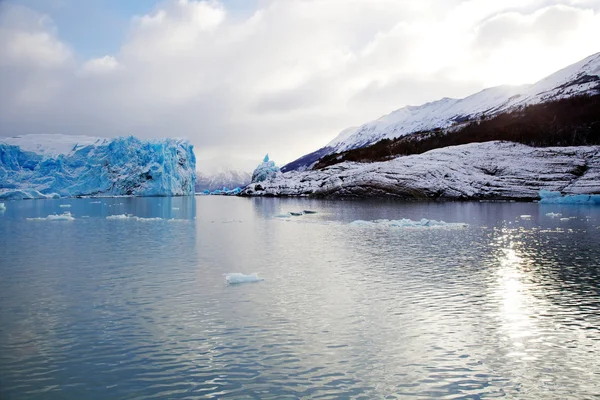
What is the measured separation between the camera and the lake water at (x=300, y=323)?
8.82m


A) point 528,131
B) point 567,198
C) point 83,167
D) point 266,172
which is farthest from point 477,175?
point 83,167

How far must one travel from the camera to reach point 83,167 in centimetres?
10225

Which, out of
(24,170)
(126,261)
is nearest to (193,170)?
(24,170)

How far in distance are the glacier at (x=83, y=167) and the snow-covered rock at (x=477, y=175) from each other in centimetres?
3407

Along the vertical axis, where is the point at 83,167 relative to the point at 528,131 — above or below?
below

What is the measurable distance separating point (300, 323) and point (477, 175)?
271 feet

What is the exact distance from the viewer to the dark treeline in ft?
336

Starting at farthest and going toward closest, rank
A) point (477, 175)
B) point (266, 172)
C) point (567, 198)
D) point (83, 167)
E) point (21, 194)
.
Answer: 1. point (266, 172)
2. point (83, 167)
3. point (21, 194)
4. point (477, 175)
5. point (567, 198)

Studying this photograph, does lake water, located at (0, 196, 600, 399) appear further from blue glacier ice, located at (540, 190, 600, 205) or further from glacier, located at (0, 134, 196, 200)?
glacier, located at (0, 134, 196, 200)

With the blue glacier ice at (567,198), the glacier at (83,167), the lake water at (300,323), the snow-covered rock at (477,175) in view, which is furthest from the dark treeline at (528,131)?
the lake water at (300,323)

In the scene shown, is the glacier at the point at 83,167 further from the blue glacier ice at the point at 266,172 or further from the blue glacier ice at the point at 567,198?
the blue glacier ice at the point at 567,198

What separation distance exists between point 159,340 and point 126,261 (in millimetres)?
11005

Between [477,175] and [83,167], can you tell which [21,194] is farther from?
[477,175]

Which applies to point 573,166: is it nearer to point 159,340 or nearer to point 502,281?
point 502,281
